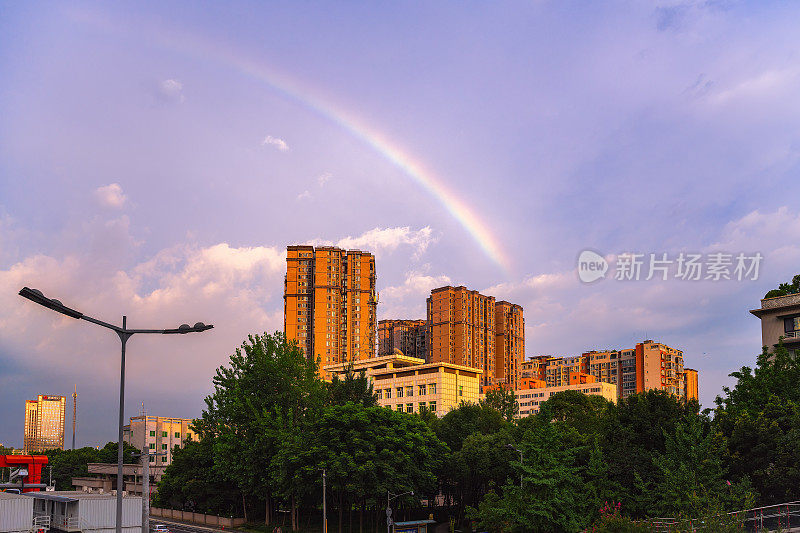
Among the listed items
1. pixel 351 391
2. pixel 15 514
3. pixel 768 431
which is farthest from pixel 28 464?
pixel 768 431

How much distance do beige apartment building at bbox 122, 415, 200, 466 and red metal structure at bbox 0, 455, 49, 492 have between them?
99696 millimetres

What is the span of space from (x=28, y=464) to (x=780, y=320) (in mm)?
76593

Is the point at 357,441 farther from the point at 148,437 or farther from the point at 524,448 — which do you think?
the point at 148,437

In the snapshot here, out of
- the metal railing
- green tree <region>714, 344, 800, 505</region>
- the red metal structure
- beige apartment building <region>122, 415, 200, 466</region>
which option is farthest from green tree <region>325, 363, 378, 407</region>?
beige apartment building <region>122, 415, 200, 466</region>

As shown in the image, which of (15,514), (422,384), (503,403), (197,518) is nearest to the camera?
(15,514)

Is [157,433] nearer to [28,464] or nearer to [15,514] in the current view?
[28,464]

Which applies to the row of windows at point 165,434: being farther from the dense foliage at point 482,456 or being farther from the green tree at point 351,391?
the green tree at point 351,391

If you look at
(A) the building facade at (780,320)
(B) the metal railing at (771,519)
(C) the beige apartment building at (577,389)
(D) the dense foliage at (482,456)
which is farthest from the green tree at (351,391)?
(C) the beige apartment building at (577,389)

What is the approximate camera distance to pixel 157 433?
170 meters

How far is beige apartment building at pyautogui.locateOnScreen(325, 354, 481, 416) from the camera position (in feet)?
505

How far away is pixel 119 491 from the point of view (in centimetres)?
1941

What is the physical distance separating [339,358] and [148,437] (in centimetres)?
5577

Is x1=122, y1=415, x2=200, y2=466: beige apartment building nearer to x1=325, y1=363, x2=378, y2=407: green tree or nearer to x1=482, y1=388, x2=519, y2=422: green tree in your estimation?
x1=482, y1=388, x2=519, y2=422: green tree

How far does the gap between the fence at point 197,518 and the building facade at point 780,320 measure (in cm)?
6572
